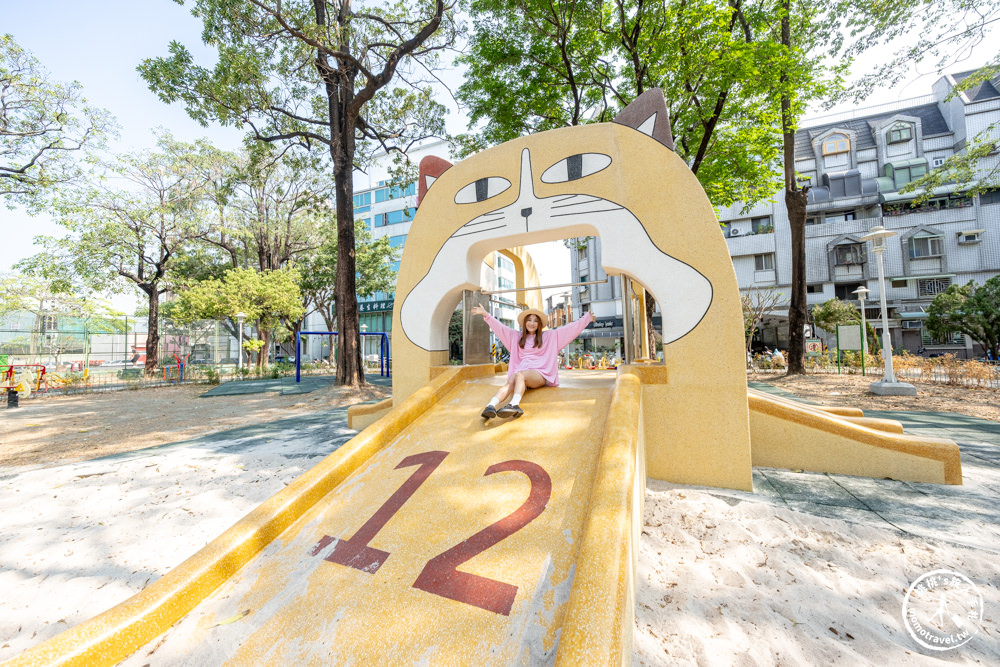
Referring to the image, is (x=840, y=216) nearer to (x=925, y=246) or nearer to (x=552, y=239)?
(x=925, y=246)

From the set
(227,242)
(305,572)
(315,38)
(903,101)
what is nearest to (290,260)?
(227,242)

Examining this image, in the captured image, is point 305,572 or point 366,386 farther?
point 366,386

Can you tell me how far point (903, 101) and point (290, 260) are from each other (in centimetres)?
4077

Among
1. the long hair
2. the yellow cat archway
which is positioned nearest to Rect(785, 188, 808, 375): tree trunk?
the yellow cat archway

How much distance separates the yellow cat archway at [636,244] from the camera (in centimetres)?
362

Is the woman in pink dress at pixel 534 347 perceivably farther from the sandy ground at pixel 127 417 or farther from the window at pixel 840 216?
the window at pixel 840 216

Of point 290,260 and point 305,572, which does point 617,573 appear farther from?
point 290,260

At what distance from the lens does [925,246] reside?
909 inches

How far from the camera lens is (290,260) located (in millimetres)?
22703

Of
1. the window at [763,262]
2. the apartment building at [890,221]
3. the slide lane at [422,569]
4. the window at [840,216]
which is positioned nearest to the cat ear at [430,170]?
the slide lane at [422,569]

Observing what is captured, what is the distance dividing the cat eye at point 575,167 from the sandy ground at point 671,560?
10.6 feet

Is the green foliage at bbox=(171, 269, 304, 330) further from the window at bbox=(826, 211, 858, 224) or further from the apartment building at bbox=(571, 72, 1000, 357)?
the window at bbox=(826, 211, 858, 224)

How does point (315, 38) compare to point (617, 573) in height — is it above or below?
above

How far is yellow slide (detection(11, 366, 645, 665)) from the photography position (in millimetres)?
1690
